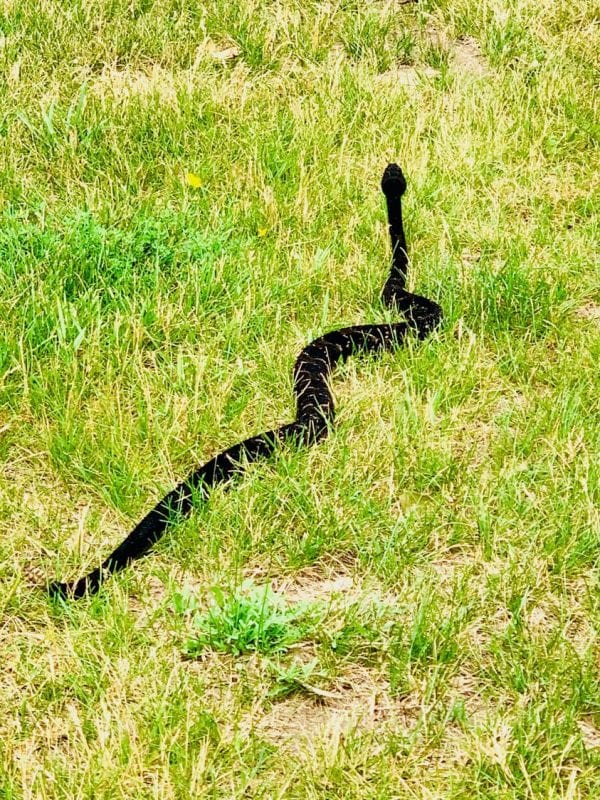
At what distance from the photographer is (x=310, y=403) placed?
378 centimetres

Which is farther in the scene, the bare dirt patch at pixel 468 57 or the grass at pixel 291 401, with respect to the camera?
the bare dirt patch at pixel 468 57

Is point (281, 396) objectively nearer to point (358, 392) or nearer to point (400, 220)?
point (358, 392)

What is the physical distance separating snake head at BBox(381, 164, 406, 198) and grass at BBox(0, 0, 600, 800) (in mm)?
141

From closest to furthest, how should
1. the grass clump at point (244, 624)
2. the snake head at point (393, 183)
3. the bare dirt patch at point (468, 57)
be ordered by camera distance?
the grass clump at point (244, 624)
the snake head at point (393, 183)
the bare dirt patch at point (468, 57)

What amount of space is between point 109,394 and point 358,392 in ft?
3.14

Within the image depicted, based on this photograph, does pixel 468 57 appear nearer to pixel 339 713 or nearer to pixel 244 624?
pixel 244 624

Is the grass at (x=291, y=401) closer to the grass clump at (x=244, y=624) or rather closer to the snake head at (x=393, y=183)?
the grass clump at (x=244, y=624)

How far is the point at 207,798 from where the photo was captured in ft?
7.83

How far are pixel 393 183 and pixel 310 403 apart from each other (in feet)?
5.93

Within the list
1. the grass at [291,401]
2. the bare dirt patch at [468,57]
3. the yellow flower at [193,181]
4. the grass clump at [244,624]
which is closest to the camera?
the grass at [291,401]

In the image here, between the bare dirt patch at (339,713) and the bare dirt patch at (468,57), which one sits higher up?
the bare dirt patch at (468,57)

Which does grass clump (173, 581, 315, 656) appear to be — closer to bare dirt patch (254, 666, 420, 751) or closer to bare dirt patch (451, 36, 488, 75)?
bare dirt patch (254, 666, 420, 751)

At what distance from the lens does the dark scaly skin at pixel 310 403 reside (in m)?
3.12

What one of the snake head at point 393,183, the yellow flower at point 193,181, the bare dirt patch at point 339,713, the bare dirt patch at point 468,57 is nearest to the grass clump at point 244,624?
the bare dirt patch at point 339,713
